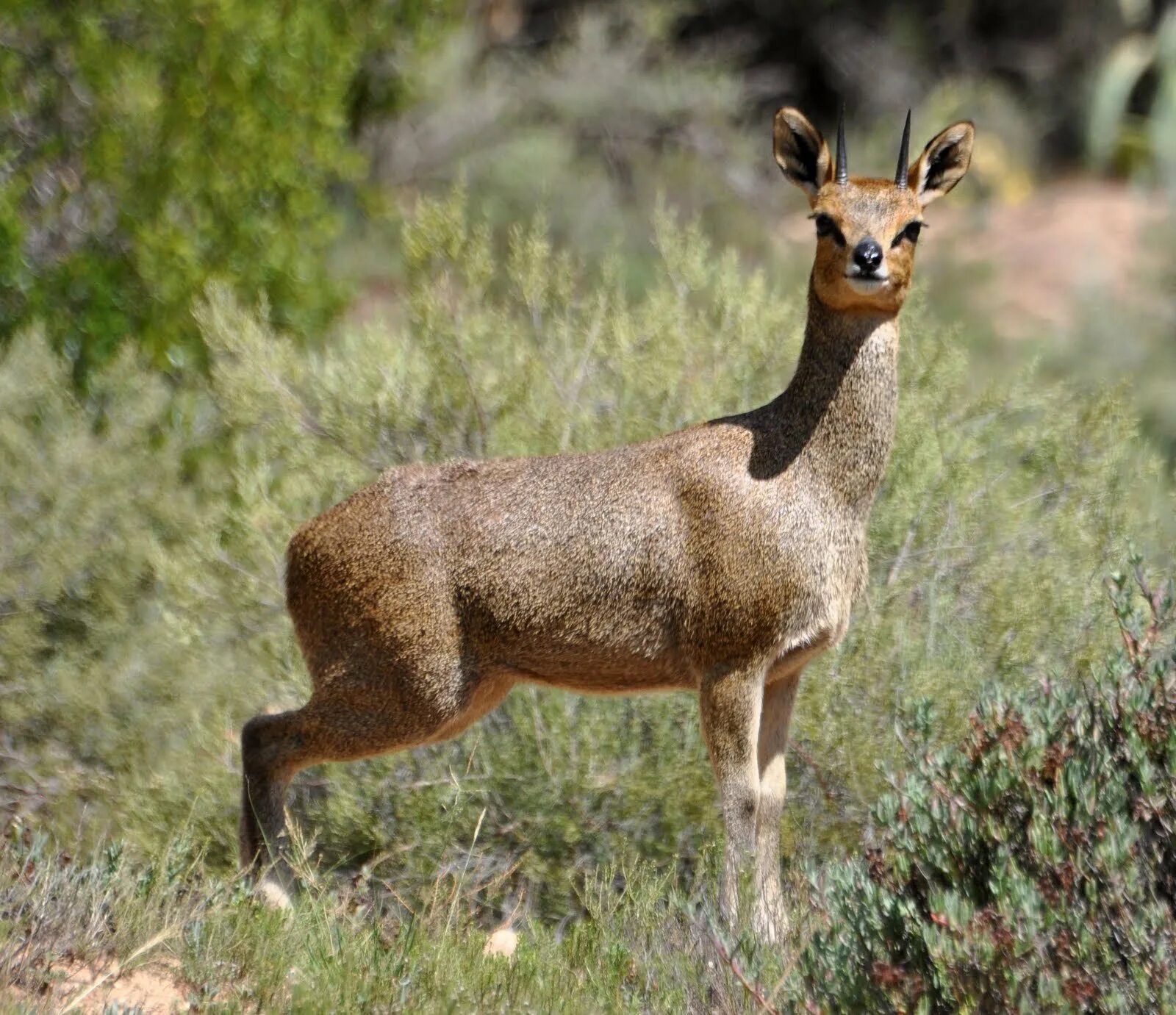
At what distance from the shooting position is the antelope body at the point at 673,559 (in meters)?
5.96

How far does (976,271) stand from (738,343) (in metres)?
11.1

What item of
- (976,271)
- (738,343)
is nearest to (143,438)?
(738,343)

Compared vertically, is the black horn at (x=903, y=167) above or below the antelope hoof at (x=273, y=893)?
above

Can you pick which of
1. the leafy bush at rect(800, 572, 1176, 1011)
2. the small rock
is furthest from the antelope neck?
the small rock

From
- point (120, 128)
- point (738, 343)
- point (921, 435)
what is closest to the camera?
point (921, 435)

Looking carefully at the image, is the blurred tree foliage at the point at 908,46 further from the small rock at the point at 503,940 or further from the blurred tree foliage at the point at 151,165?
the small rock at the point at 503,940

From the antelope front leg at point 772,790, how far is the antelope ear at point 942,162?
1.77 m

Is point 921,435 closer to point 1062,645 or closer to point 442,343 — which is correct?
point 1062,645

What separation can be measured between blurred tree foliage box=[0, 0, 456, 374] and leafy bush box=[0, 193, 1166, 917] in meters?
1.13

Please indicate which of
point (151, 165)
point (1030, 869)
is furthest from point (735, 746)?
point (151, 165)

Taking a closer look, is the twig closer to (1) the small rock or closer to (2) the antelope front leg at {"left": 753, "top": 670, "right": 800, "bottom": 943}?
(1) the small rock

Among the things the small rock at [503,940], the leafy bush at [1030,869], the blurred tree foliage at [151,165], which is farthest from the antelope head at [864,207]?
the blurred tree foliage at [151,165]

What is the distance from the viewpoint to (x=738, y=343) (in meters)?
8.41

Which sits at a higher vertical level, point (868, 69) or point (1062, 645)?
point (1062, 645)
